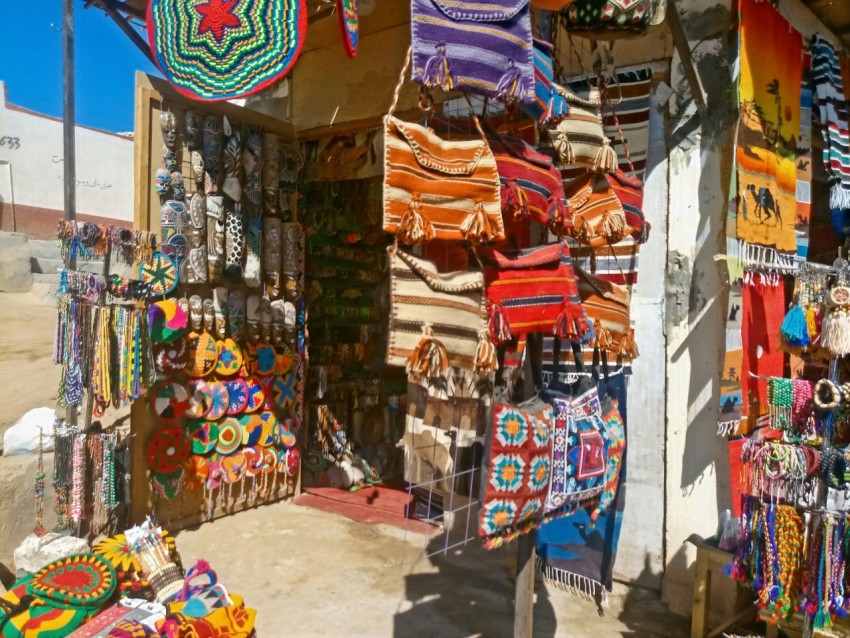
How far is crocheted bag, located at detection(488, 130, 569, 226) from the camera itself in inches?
75.2

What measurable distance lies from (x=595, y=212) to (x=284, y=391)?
2.90m

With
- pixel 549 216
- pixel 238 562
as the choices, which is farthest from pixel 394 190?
pixel 238 562

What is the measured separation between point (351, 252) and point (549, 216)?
3347 millimetres

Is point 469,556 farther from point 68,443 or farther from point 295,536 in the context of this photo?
point 68,443

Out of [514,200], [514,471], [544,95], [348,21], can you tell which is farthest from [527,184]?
[348,21]

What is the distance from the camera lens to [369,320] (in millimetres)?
5461

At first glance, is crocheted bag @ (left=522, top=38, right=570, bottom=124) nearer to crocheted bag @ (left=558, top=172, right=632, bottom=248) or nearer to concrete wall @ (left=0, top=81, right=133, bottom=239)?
crocheted bag @ (left=558, top=172, right=632, bottom=248)

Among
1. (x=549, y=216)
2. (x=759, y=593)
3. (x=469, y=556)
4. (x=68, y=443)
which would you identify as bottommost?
(x=469, y=556)

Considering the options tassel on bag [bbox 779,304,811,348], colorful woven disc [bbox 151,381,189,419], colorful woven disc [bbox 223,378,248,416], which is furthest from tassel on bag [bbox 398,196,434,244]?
colorful woven disc [bbox 223,378,248,416]

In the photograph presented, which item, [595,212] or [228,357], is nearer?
[595,212]

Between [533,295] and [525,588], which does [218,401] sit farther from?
[533,295]

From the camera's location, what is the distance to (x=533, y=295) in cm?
193

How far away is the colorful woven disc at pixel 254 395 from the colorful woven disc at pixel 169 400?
0.43m

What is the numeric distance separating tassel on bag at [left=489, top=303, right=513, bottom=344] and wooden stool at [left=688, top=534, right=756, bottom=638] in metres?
1.59
